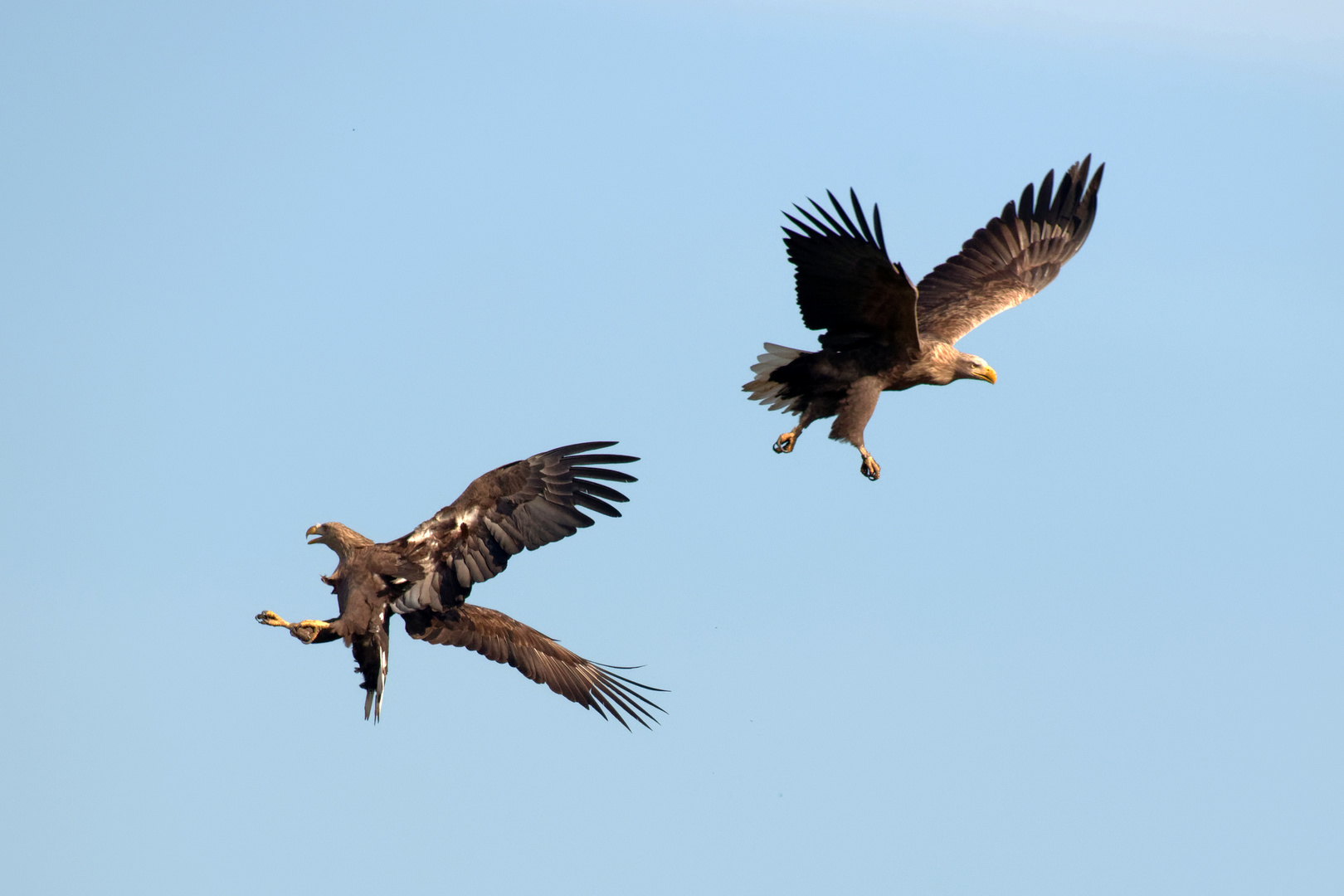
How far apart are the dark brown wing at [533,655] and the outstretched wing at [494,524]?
83 cm

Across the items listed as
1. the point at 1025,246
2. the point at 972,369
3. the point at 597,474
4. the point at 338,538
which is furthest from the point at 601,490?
the point at 1025,246

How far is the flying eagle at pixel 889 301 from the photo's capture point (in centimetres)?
909


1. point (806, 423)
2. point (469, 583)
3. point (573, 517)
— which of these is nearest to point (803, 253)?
point (806, 423)

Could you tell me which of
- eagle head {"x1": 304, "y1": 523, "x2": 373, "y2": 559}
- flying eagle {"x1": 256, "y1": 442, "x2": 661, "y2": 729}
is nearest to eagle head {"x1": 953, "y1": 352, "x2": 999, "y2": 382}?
flying eagle {"x1": 256, "y1": 442, "x2": 661, "y2": 729}

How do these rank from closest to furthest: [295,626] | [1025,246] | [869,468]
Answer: [295,626]
[869,468]
[1025,246]

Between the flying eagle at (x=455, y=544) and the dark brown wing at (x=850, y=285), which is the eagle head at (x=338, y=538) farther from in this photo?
the dark brown wing at (x=850, y=285)

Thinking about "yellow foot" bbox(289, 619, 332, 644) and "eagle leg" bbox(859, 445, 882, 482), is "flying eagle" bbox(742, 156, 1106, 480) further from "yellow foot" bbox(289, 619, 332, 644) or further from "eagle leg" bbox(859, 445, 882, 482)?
"yellow foot" bbox(289, 619, 332, 644)

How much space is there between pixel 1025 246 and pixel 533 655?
5.52 meters

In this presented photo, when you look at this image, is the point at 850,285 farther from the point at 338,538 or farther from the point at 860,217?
the point at 338,538

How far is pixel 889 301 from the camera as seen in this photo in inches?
368

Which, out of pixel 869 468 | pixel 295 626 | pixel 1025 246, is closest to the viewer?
pixel 295 626

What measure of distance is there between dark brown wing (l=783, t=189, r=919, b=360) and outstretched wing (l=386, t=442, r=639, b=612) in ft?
6.24

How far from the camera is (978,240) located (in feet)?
40.6

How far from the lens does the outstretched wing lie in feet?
27.6
